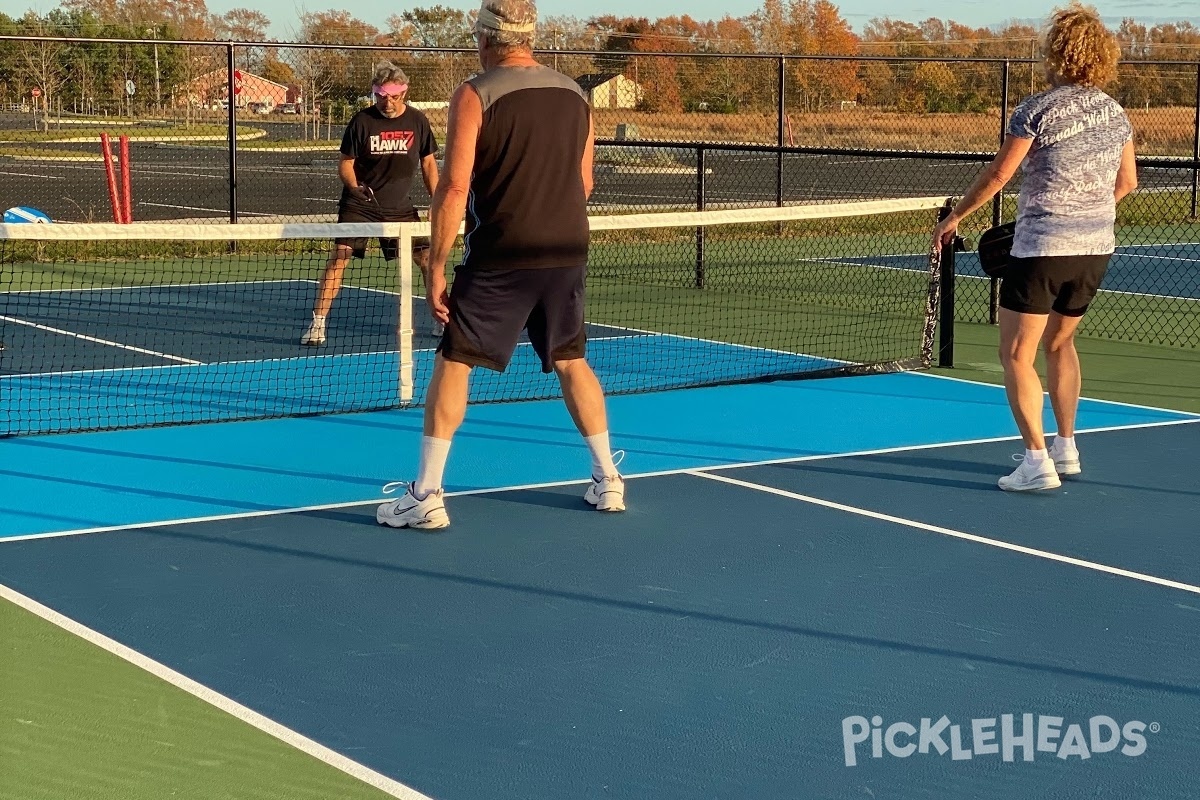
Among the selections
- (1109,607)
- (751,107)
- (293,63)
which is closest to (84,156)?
(293,63)

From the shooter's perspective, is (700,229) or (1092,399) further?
(700,229)

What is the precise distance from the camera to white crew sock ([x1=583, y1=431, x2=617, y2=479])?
22.9ft

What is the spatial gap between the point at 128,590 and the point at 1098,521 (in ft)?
12.3

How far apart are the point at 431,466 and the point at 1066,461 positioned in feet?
9.67

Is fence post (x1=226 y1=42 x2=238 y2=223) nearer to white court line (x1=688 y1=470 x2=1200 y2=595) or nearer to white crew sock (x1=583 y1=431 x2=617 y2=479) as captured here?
white court line (x1=688 y1=470 x2=1200 y2=595)

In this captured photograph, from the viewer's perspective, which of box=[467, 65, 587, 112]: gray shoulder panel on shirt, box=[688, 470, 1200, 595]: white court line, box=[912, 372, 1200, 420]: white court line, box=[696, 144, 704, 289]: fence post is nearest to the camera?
box=[688, 470, 1200, 595]: white court line

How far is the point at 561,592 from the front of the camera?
19.2 feet

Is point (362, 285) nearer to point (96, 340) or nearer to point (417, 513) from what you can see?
point (96, 340)

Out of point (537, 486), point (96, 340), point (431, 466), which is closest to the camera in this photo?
point (431, 466)

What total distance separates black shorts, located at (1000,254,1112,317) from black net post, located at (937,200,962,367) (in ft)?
11.3

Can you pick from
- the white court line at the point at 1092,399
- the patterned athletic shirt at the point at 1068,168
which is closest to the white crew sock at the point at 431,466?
the patterned athletic shirt at the point at 1068,168

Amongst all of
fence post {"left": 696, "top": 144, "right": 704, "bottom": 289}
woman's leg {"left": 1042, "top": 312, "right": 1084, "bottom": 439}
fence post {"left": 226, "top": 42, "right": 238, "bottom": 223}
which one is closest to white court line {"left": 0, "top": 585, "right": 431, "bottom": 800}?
woman's leg {"left": 1042, "top": 312, "right": 1084, "bottom": 439}

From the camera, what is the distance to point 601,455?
275 inches

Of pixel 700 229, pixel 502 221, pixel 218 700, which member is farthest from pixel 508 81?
pixel 700 229
